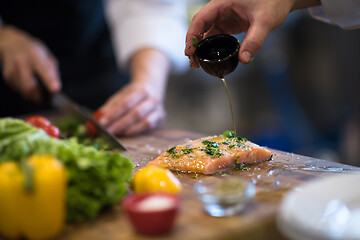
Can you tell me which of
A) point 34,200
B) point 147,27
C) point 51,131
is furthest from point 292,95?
point 34,200

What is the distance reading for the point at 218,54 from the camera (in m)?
2.35

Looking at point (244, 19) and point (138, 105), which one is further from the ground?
point (244, 19)

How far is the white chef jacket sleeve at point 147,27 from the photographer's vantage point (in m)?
4.19

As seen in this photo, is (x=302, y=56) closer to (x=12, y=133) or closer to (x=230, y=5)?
(x=230, y=5)

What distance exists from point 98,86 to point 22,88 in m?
0.79

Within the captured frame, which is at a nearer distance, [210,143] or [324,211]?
[324,211]

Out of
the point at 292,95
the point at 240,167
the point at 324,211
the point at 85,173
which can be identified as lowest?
the point at 292,95

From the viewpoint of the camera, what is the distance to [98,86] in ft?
14.5

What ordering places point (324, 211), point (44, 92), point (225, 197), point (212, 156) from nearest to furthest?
point (324, 211)
point (225, 197)
point (212, 156)
point (44, 92)

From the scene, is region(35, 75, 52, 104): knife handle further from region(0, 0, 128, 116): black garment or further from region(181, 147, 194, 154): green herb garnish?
region(181, 147, 194, 154): green herb garnish

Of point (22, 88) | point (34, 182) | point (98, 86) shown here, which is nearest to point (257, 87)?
point (98, 86)

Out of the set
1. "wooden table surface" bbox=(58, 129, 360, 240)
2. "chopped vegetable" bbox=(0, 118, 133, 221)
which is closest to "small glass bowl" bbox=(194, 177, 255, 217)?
"wooden table surface" bbox=(58, 129, 360, 240)

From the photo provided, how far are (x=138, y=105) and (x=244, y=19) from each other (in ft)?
4.38

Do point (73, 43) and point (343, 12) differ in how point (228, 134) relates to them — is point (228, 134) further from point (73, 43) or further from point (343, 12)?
point (73, 43)
